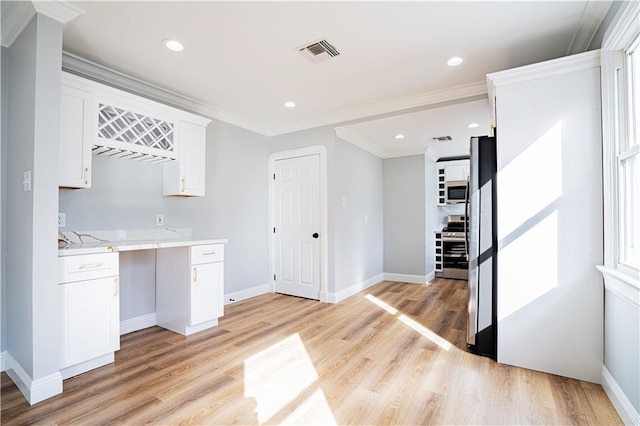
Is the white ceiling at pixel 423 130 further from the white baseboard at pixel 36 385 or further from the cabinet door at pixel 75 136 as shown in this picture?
the white baseboard at pixel 36 385

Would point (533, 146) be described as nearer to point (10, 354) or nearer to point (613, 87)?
point (613, 87)

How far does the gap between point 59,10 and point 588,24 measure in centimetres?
361

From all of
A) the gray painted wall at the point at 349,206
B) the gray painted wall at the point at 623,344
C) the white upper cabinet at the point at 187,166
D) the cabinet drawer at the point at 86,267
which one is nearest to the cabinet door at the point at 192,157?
the white upper cabinet at the point at 187,166

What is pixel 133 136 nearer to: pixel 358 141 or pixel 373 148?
pixel 358 141

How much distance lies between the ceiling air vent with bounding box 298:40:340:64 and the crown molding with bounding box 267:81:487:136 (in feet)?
4.04

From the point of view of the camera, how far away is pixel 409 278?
5359mm

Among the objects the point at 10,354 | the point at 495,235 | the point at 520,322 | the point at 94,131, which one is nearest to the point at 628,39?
the point at 495,235

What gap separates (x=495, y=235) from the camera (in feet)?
8.02

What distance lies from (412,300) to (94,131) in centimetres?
403

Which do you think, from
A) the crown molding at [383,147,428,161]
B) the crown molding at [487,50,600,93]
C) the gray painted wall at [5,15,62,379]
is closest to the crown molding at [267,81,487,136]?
the crown molding at [487,50,600,93]

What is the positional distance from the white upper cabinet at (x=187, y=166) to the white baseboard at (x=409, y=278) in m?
3.69

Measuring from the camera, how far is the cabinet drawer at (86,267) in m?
2.08

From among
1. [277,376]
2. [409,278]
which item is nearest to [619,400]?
[277,376]

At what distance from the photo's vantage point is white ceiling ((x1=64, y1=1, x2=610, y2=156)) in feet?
6.68
